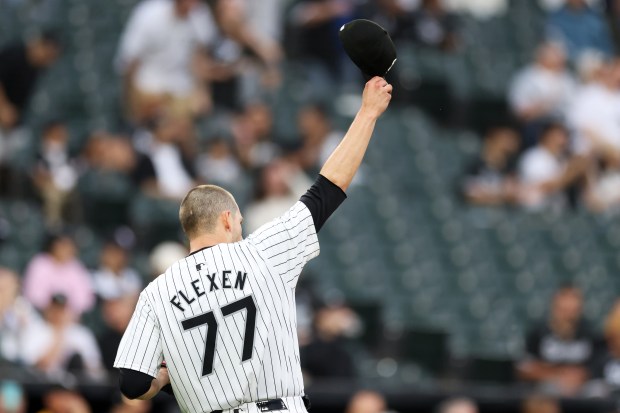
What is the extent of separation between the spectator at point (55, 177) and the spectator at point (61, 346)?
1952 mm

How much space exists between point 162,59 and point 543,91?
4759 mm

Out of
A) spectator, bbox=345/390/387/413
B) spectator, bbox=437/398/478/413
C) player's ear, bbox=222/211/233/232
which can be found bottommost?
player's ear, bbox=222/211/233/232

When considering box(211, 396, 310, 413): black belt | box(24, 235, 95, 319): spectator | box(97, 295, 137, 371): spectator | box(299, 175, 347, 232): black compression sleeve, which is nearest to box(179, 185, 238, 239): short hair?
box(299, 175, 347, 232): black compression sleeve

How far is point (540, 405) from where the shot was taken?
10.1 meters

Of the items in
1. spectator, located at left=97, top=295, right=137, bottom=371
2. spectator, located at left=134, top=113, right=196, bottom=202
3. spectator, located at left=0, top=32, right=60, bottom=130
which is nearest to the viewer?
spectator, located at left=97, top=295, right=137, bottom=371

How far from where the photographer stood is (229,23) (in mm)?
13422

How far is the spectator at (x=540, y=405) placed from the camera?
1010cm

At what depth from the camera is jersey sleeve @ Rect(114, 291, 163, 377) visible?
4.54 meters

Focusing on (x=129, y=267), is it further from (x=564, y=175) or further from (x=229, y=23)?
(x=564, y=175)

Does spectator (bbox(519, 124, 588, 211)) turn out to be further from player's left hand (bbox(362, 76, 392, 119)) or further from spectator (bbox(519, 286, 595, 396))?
Result: player's left hand (bbox(362, 76, 392, 119))

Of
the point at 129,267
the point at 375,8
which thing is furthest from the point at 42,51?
the point at 375,8

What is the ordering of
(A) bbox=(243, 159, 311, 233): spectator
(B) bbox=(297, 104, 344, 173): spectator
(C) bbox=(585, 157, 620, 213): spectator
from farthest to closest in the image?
(C) bbox=(585, 157, 620, 213): spectator → (B) bbox=(297, 104, 344, 173): spectator → (A) bbox=(243, 159, 311, 233): spectator

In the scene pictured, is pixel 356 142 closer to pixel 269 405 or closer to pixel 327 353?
pixel 269 405

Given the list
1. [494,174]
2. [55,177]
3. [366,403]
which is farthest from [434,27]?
[366,403]
